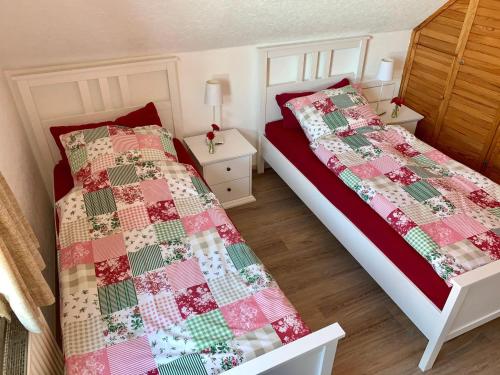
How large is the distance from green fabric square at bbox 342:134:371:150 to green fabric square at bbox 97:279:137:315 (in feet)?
5.39

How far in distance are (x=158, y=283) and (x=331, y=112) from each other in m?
1.75

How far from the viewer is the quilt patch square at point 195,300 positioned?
1.50m

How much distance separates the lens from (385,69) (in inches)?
121

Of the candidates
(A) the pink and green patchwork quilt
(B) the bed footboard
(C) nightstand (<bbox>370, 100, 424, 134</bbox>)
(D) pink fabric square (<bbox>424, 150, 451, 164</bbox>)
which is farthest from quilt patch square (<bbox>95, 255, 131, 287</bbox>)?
(C) nightstand (<bbox>370, 100, 424, 134</bbox>)

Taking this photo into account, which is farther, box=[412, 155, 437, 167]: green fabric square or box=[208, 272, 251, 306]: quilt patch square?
box=[412, 155, 437, 167]: green fabric square

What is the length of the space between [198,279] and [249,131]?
170 centimetres

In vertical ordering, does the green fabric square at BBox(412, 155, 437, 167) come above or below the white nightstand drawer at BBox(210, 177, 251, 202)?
above

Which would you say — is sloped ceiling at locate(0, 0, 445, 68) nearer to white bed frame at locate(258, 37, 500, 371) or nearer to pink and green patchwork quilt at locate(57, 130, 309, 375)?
white bed frame at locate(258, 37, 500, 371)

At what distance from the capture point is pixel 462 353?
1914 millimetres

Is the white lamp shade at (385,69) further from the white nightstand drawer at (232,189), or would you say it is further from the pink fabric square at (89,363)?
the pink fabric square at (89,363)

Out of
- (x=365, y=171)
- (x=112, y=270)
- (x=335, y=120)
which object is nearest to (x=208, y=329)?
(x=112, y=270)

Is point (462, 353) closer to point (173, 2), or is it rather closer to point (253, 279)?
point (253, 279)

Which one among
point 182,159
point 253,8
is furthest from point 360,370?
point 253,8

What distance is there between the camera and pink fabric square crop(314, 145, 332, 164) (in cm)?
248
